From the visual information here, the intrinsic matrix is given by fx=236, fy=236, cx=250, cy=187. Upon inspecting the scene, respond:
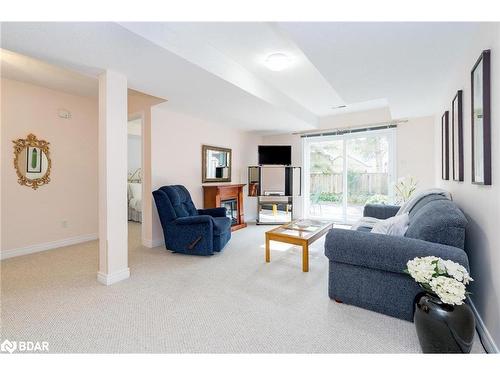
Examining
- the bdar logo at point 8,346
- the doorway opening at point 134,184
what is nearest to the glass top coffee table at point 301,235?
the bdar logo at point 8,346

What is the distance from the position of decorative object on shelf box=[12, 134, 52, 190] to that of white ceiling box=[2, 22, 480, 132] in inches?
36.8

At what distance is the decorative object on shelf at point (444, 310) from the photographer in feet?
4.19

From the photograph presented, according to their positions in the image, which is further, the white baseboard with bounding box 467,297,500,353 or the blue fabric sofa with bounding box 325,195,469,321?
the blue fabric sofa with bounding box 325,195,469,321

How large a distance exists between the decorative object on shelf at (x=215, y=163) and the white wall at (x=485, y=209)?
3734mm

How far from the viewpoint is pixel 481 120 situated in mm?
1584

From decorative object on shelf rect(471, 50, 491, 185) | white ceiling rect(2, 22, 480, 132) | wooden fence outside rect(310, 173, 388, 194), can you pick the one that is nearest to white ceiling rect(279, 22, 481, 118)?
white ceiling rect(2, 22, 480, 132)

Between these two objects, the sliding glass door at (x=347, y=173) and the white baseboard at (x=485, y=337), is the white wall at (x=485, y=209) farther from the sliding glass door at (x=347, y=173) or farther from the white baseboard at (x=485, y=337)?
the sliding glass door at (x=347, y=173)

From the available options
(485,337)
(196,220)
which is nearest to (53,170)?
(196,220)

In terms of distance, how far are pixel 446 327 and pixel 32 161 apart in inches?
190

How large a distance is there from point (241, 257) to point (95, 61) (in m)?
2.70

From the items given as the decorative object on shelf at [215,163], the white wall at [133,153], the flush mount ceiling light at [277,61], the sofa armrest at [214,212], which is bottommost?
the sofa armrest at [214,212]

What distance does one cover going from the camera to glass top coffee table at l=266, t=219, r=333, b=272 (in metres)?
2.72

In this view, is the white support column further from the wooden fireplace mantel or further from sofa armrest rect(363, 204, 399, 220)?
sofa armrest rect(363, 204, 399, 220)

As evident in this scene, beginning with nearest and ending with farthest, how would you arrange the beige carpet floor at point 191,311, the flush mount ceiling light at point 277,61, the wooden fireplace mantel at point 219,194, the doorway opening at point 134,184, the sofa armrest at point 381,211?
the beige carpet floor at point 191,311 < the flush mount ceiling light at point 277,61 < the sofa armrest at point 381,211 < the wooden fireplace mantel at point 219,194 < the doorway opening at point 134,184
